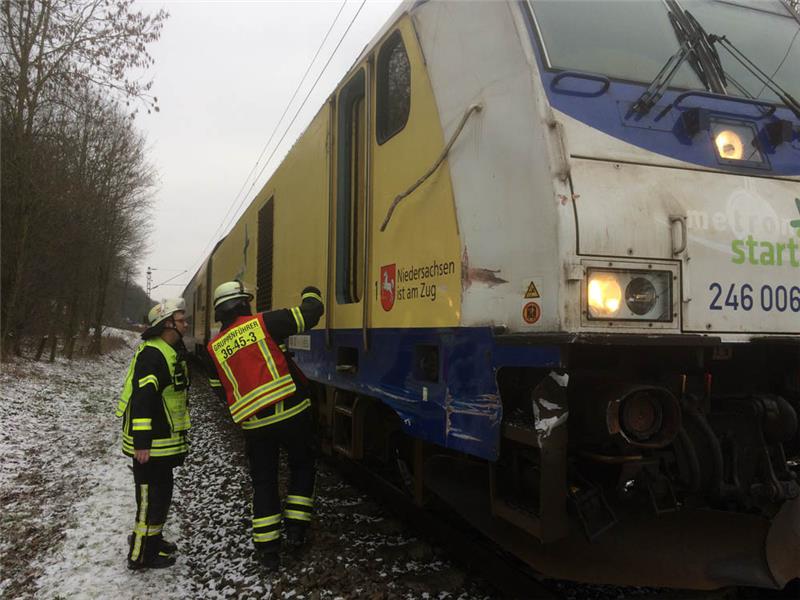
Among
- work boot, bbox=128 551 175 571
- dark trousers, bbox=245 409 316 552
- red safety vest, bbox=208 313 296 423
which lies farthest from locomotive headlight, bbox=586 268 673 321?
work boot, bbox=128 551 175 571

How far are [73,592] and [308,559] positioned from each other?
1.39 m

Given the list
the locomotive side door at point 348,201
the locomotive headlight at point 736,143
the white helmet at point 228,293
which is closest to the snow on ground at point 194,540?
the locomotive side door at point 348,201

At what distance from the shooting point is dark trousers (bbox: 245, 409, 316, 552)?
4000 millimetres

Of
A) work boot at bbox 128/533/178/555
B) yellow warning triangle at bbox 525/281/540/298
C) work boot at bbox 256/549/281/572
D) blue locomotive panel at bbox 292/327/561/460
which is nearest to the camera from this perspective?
yellow warning triangle at bbox 525/281/540/298

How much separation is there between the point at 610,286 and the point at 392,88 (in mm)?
2187

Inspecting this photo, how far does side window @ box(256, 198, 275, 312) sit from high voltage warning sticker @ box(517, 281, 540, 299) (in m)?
4.91

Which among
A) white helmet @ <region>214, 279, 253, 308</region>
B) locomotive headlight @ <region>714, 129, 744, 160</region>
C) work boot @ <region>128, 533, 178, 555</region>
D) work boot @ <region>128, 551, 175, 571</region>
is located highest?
locomotive headlight @ <region>714, 129, 744, 160</region>

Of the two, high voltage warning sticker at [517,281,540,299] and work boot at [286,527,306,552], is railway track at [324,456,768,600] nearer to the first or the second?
work boot at [286,527,306,552]

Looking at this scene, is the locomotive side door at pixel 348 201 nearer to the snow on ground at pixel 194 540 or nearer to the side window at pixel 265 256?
the snow on ground at pixel 194 540

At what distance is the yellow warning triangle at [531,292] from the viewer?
2.59m

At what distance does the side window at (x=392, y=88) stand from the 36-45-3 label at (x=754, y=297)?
2.00m

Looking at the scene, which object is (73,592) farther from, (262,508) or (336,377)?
(336,377)

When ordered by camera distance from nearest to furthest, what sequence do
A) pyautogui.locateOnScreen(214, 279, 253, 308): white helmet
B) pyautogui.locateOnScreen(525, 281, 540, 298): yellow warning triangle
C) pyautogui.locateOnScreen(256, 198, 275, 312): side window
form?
pyautogui.locateOnScreen(525, 281, 540, 298): yellow warning triangle < pyautogui.locateOnScreen(214, 279, 253, 308): white helmet < pyautogui.locateOnScreen(256, 198, 275, 312): side window

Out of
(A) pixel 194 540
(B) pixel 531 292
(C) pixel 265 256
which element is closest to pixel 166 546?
(A) pixel 194 540
